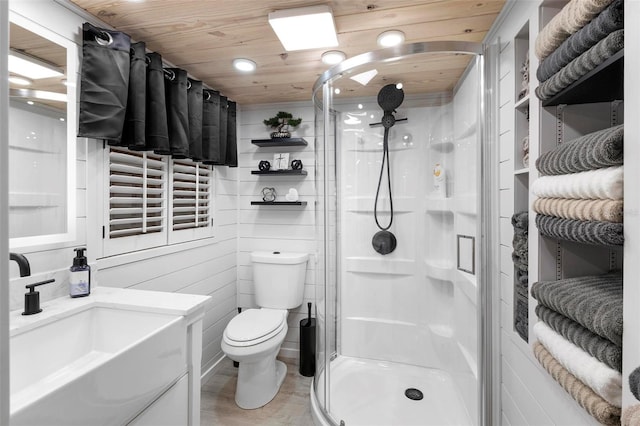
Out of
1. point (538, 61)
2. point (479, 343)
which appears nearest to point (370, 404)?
point (479, 343)

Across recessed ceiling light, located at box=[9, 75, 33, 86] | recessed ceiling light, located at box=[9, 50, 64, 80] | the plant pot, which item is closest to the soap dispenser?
recessed ceiling light, located at box=[9, 50, 64, 80]

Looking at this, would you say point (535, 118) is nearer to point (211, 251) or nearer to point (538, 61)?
point (538, 61)

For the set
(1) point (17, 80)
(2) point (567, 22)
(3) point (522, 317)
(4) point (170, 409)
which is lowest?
(4) point (170, 409)

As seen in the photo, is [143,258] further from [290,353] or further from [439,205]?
[439,205]

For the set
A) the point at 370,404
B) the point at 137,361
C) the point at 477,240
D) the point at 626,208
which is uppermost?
the point at 626,208

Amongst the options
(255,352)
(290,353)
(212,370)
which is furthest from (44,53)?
(290,353)

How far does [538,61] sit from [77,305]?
1918 mm

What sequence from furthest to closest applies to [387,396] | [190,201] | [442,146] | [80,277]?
[190,201]
[387,396]
[442,146]
[80,277]

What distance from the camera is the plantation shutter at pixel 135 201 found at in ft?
5.46

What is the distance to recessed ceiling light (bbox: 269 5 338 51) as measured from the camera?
146 centimetres

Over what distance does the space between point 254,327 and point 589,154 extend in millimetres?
1962

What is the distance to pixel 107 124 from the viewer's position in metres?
1.46

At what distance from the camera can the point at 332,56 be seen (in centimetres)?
193

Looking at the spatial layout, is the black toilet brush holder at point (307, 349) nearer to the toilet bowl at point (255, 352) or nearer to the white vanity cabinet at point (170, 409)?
the toilet bowl at point (255, 352)
